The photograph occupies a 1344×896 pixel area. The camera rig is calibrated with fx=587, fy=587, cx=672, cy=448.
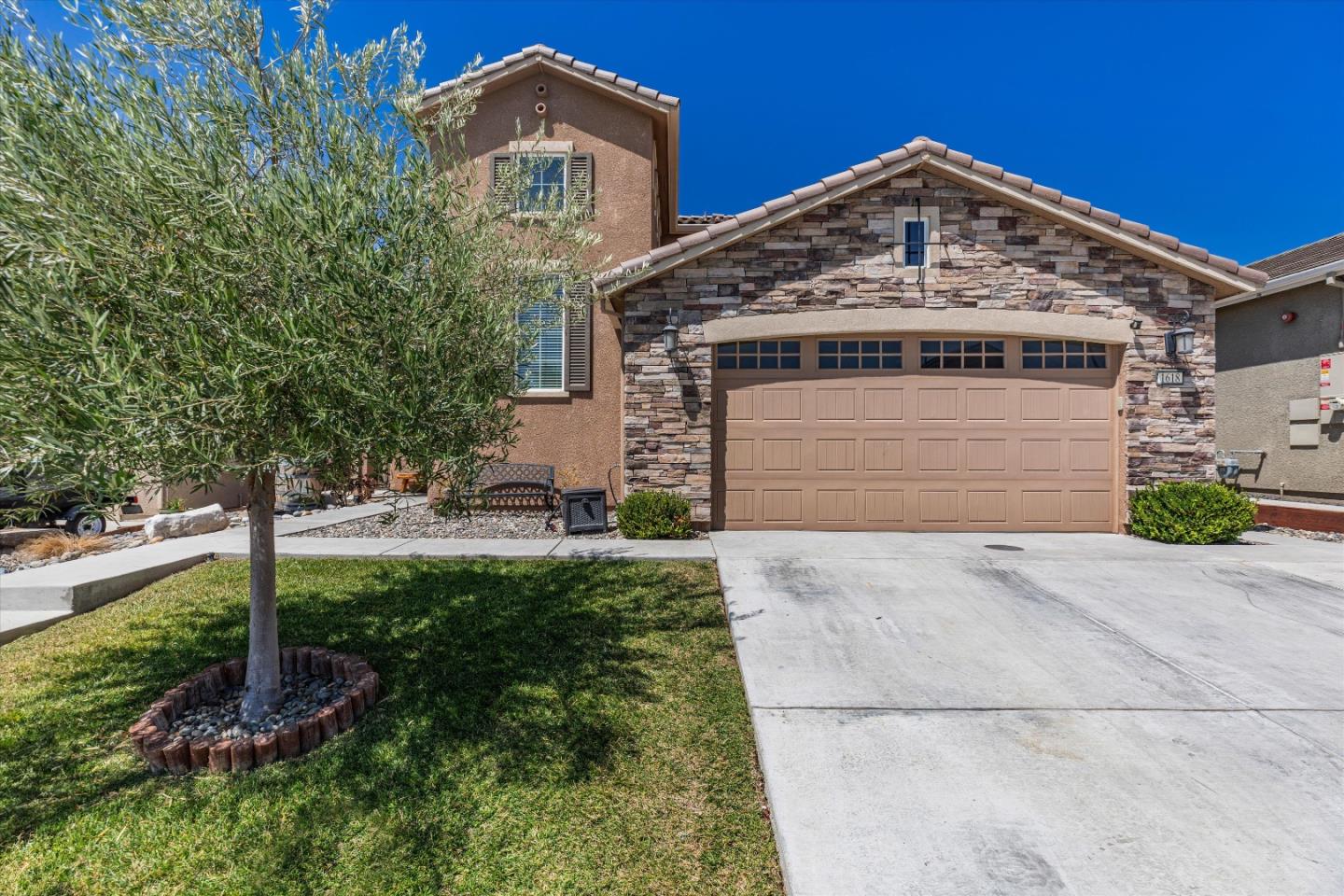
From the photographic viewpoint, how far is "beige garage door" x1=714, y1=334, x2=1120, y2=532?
8719 mm

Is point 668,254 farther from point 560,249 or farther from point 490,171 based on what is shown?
point 490,171

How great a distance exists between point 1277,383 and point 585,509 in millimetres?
13479

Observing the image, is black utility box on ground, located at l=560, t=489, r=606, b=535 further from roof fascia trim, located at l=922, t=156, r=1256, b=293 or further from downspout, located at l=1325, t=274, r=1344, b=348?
downspout, located at l=1325, t=274, r=1344, b=348

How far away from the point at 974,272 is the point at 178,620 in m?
→ 10.4

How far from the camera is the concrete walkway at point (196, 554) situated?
5598 mm

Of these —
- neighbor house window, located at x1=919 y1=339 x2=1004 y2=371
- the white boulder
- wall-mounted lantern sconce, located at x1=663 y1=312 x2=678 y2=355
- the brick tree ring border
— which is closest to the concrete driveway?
the brick tree ring border

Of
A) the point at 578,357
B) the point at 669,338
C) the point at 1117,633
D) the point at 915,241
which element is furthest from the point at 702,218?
the point at 1117,633

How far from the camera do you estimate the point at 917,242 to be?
8.70 m

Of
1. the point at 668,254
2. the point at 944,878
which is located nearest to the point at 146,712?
the point at 944,878

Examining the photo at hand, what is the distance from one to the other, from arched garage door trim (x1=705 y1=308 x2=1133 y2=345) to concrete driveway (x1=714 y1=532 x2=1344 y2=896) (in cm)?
374

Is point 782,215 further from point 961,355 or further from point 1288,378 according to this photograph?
point 1288,378

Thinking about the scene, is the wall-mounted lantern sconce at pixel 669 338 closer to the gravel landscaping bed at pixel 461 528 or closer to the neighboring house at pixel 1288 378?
the gravel landscaping bed at pixel 461 528

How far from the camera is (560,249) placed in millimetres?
6598

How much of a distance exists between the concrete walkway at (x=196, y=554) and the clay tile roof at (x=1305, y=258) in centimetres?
1331
